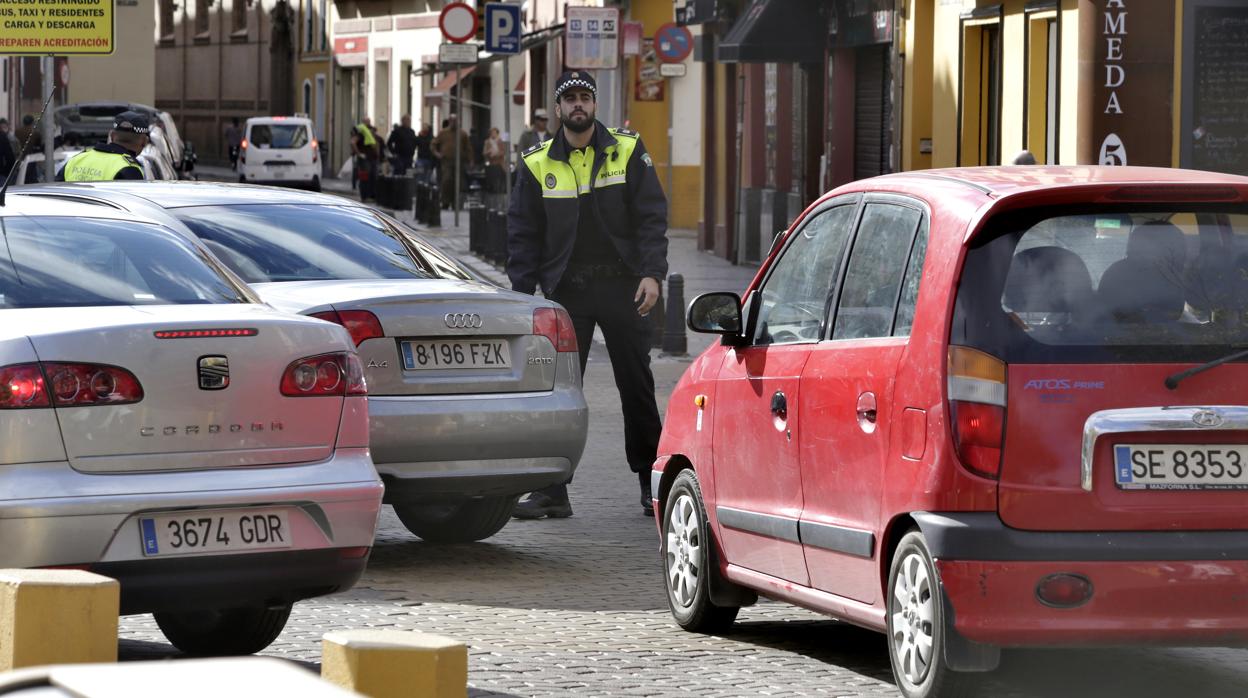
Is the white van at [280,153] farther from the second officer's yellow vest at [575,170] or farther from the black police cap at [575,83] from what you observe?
the second officer's yellow vest at [575,170]

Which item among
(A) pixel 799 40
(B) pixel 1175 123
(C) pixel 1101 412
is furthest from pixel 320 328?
(A) pixel 799 40

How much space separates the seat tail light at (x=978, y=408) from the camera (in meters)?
5.79

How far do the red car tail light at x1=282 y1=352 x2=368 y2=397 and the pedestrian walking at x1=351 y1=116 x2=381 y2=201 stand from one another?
41.7 meters

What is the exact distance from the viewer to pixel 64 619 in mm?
4887

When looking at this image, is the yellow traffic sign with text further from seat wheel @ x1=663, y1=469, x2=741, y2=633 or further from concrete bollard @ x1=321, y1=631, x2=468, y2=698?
concrete bollard @ x1=321, y1=631, x2=468, y2=698

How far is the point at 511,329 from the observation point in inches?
355

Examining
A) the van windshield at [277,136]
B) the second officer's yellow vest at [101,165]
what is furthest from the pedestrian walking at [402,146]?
the second officer's yellow vest at [101,165]

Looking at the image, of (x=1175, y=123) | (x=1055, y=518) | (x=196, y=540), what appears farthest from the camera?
(x=1175, y=123)

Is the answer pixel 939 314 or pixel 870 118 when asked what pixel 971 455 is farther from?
pixel 870 118

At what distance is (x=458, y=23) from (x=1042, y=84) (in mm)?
14988

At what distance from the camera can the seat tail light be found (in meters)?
5.79

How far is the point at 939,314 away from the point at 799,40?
72.0ft

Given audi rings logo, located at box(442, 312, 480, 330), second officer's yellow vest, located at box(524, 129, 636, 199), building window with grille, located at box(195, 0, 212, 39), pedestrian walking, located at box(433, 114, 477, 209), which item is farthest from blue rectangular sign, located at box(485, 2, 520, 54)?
building window with grille, located at box(195, 0, 212, 39)

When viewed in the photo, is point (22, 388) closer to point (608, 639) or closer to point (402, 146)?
point (608, 639)
